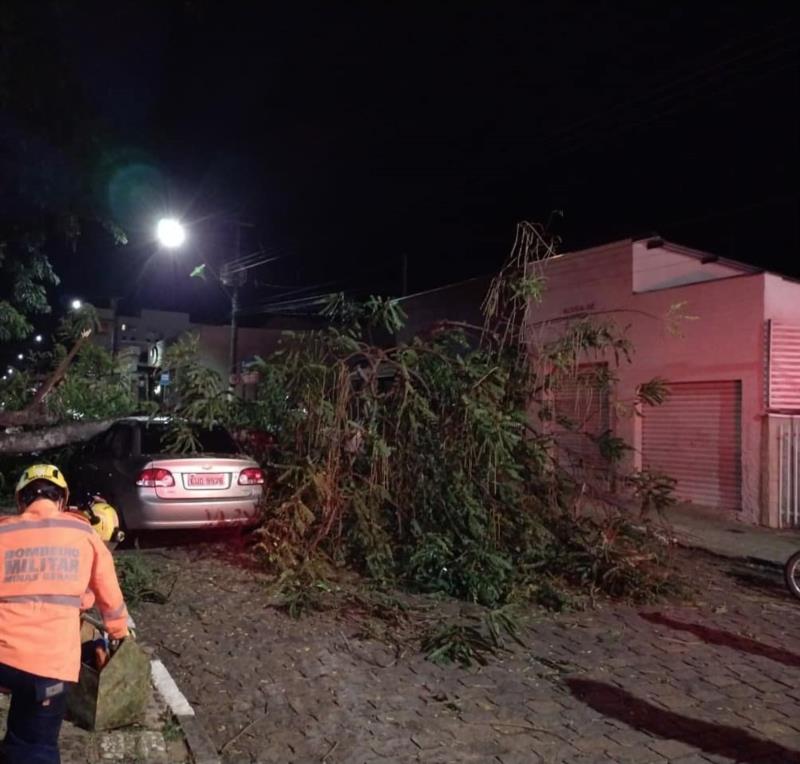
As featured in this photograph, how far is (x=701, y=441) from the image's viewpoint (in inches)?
505

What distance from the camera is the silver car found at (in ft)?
26.5

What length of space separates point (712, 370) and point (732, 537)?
2953 mm

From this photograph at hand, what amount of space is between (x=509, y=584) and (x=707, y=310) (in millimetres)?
7543

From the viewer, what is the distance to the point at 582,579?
725cm

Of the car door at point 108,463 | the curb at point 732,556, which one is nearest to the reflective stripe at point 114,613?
the car door at point 108,463

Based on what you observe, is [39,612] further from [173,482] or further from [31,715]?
[173,482]

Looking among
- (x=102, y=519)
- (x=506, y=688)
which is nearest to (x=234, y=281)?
(x=102, y=519)

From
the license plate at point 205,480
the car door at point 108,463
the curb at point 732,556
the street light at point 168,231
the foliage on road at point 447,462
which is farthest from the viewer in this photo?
the street light at point 168,231

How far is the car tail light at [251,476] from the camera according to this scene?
331 inches

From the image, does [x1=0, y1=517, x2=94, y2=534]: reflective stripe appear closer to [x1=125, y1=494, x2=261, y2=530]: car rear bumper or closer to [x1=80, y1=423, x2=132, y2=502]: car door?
[x1=125, y1=494, x2=261, y2=530]: car rear bumper

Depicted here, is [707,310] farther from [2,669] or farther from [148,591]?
[2,669]

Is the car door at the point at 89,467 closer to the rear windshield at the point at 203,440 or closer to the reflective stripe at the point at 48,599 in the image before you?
the rear windshield at the point at 203,440

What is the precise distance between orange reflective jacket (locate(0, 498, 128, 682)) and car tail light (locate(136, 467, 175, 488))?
5.00 meters

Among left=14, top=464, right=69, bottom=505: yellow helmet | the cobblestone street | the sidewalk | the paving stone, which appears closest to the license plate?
the cobblestone street
